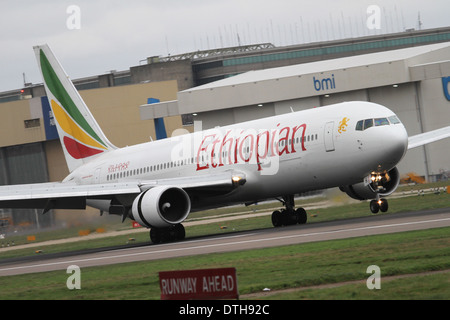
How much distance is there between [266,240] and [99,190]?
Result: 950cm

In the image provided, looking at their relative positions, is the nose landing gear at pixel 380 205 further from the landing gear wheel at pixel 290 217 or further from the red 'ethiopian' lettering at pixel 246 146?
the landing gear wheel at pixel 290 217

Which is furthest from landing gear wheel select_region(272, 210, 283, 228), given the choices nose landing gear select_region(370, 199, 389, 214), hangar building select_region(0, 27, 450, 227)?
hangar building select_region(0, 27, 450, 227)

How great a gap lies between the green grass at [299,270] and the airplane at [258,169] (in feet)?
27.0

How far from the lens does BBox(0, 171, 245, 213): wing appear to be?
34906 mm

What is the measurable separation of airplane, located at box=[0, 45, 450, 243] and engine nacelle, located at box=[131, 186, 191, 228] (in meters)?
0.04

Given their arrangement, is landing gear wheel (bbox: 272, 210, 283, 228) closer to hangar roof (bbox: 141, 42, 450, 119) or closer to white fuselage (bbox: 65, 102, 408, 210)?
white fuselage (bbox: 65, 102, 408, 210)

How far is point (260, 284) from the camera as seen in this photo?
58.1 feet

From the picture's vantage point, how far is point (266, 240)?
28.9 meters

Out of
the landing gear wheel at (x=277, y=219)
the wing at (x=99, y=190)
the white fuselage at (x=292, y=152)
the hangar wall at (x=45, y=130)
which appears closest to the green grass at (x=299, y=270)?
the white fuselage at (x=292, y=152)

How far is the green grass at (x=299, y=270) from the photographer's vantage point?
51.5 feet

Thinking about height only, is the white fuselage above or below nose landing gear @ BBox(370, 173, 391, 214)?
above
